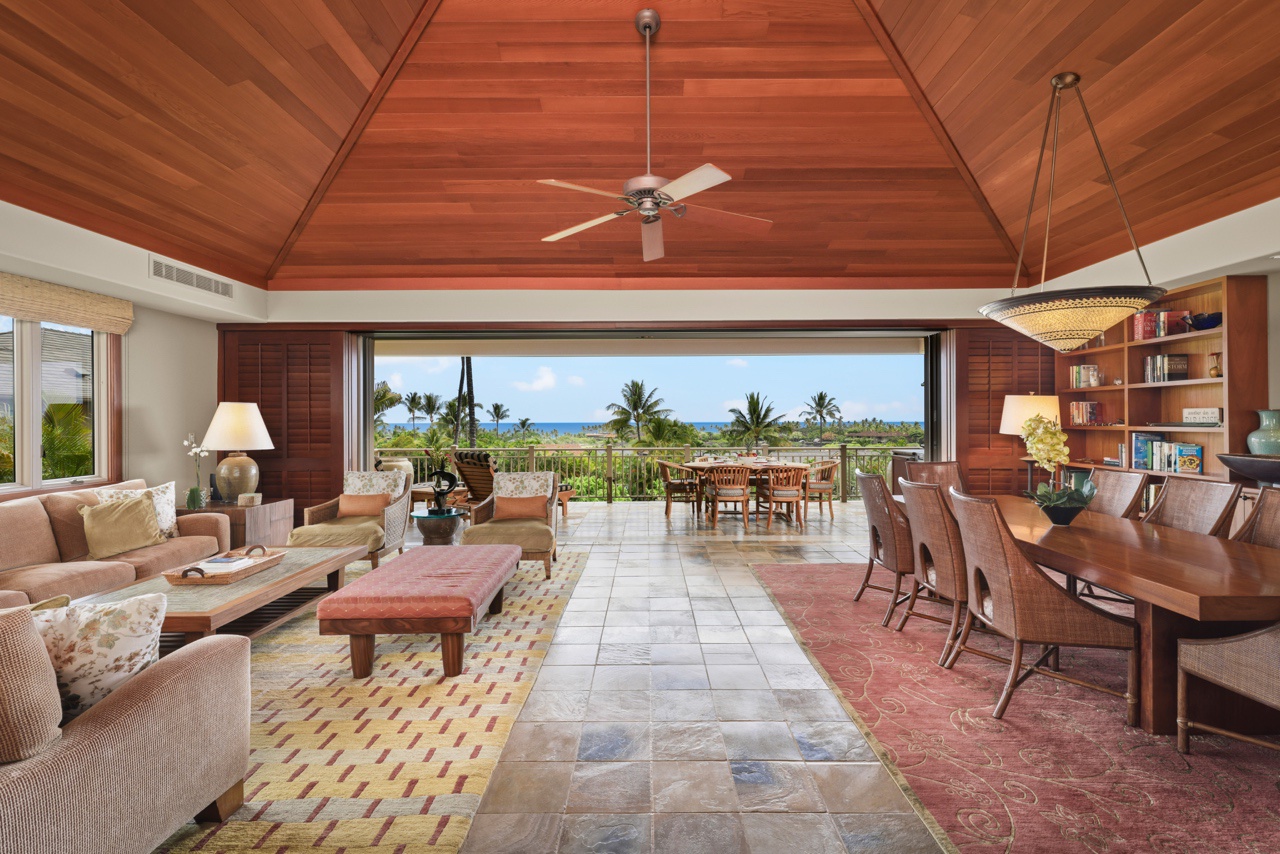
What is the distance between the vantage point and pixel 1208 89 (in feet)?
11.7

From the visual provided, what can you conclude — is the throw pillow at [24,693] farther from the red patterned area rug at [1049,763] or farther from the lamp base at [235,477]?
the lamp base at [235,477]

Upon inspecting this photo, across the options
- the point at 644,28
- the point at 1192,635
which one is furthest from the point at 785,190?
the point at 1192,635

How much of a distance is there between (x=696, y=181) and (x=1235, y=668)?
2764mm

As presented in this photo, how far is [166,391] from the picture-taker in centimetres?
590

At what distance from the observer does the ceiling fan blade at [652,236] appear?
3.58 metres

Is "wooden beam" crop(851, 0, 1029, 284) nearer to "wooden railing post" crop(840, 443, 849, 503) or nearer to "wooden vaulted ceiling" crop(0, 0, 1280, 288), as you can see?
"wooden vaulted ceiling" crop(0, 0, 1280, 288)

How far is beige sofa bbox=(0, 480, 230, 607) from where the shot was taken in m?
3.55

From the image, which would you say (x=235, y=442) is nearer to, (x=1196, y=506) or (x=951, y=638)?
(x=951, y=638)

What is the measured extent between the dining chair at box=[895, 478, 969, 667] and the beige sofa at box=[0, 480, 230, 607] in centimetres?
461

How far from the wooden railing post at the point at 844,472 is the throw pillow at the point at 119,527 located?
7.64 meters

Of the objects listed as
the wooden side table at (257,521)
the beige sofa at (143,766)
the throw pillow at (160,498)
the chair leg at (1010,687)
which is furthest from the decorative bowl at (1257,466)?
the throw pillow at (160,498)

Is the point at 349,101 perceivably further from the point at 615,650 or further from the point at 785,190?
the point at 615,650

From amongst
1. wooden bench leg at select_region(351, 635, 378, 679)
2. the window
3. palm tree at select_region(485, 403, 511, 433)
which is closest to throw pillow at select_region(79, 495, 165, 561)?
the window

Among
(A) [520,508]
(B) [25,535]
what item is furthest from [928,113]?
(B) [25,535]
